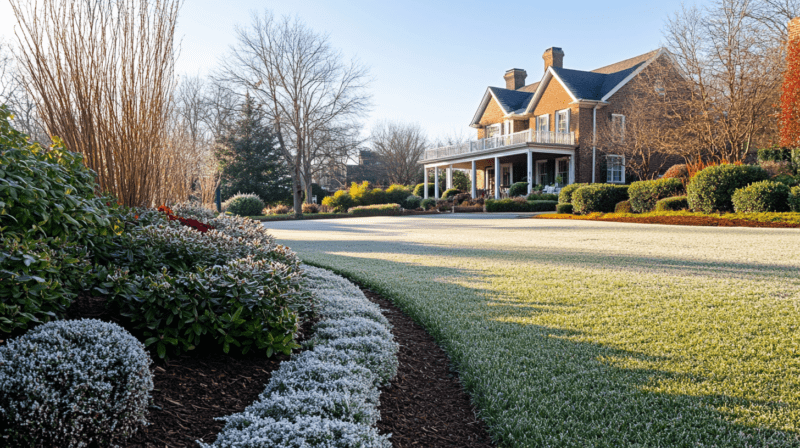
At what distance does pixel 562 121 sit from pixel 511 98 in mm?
4734

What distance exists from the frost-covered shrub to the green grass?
71 cm

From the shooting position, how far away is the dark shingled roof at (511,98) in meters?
28.2

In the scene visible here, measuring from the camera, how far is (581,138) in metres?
23.7

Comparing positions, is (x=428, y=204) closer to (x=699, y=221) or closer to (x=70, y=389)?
(x=699, y=221)

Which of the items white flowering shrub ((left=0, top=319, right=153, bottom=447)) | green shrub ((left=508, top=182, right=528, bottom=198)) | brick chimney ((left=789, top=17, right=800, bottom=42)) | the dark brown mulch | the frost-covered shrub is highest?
brick chimney ((left=789, top=17, right=800, bottom=42))

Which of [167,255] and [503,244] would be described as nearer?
[167,255]

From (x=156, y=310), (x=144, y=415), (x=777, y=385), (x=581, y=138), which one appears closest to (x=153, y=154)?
(x=156, y=310)

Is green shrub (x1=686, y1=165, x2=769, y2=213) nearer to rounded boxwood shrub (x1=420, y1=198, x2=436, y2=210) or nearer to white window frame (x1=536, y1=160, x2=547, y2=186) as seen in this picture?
rounded boxwood shrub (x1=420, y1=198, x2=436, y2=210)

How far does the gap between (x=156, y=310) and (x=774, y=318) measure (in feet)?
14.7

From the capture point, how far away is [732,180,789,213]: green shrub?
439 inches

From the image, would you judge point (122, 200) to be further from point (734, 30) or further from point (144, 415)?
point (734, 30)

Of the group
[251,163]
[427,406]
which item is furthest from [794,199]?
[251,163]

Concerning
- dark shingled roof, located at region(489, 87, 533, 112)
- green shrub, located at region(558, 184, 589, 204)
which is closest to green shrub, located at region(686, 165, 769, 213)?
green shrub, located at region(558, 184, 589, 204)

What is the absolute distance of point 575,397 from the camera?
8.05ft
